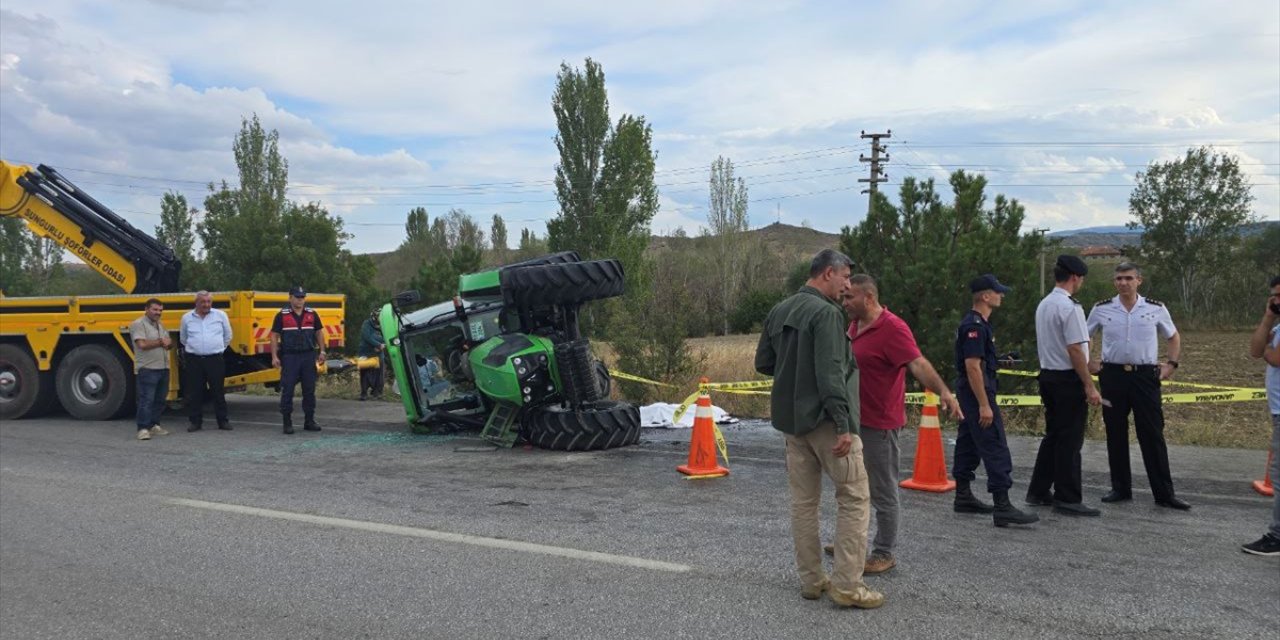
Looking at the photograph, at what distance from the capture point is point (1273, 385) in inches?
221

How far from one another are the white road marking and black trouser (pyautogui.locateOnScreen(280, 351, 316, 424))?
3459 millimetres

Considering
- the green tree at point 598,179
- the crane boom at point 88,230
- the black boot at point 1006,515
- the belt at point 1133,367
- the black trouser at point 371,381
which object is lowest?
the black boot at point 1006,515

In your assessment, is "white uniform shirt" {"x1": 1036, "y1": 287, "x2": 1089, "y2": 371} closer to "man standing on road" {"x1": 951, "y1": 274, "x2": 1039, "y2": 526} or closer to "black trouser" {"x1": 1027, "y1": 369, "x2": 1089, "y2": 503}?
"black trouser" {"x1": 1027, "y1": 369, "x2": 1089, "y2": 503}

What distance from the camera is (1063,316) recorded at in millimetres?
6113

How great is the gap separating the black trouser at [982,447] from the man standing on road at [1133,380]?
968 millimetres

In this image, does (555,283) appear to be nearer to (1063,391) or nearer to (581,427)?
(581,427)

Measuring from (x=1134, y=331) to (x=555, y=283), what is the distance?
16.5 feet

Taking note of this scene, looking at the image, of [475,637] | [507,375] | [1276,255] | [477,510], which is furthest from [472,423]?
[1276,255]

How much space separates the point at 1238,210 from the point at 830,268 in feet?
168

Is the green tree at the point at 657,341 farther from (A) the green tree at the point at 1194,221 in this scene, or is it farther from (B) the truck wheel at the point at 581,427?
(A) the green tree at the point at 1194,221

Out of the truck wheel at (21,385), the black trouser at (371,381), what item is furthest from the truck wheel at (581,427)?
the truck wheel at (21,385)

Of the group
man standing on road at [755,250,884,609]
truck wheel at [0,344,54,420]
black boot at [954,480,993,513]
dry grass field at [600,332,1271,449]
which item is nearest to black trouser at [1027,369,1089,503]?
black boot at [954,480,993,513]

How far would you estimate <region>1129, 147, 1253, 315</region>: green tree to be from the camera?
46.1 meters

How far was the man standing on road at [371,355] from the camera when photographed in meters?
13.7
